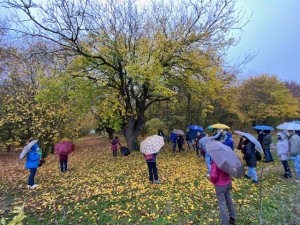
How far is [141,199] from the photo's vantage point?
6.37 m

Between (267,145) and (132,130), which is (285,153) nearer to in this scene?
(267,145)

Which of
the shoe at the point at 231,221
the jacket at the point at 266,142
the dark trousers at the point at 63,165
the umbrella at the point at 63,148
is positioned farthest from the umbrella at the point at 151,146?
the jacket at the point at 266,142

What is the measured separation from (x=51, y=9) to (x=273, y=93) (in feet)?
96.0

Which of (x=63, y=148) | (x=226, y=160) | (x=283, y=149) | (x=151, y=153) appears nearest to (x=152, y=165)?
(x=151, y=153)

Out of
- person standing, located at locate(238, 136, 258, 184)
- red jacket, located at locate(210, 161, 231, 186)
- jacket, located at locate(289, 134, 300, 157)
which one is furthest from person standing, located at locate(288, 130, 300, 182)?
red jacket, located at locate(210, 161, 231, 186)

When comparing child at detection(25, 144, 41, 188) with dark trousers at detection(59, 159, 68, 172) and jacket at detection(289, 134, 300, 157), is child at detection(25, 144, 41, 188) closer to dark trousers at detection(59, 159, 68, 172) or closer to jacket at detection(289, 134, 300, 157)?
dark trousers at detection(59, 159, 68, 172)

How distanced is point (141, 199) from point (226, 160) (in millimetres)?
3029

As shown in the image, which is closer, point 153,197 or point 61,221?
point 61,221

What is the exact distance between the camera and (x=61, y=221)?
526cm

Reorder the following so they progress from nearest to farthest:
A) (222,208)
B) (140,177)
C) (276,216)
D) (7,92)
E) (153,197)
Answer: (222,208)
(276,216)
(153,197)
(140,177)
(7,92)

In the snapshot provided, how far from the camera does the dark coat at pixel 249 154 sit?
763 centimetres

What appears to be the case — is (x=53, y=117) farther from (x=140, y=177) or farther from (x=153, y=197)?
(x=153, y=197)

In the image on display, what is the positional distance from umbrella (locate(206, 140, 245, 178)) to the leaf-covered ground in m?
1.44

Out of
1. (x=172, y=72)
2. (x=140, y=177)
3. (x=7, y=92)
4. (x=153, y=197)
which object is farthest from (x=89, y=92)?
(x=7, y=92)
